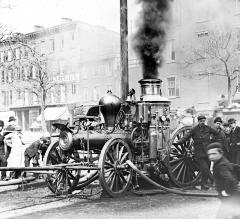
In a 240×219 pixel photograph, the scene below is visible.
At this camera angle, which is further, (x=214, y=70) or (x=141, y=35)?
(x=214, y=70)

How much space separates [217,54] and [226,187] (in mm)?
17744

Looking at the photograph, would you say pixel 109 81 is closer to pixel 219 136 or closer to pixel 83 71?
pixel 83 71

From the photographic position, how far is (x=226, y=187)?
17.0ft

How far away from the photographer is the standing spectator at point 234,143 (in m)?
9.84

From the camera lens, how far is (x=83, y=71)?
33812 mm

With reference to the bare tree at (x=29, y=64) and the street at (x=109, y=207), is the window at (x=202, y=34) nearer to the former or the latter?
the bare tree at (x=29, y=64)

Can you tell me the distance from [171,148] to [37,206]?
9.81ft

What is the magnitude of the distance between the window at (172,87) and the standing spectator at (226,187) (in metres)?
24.4

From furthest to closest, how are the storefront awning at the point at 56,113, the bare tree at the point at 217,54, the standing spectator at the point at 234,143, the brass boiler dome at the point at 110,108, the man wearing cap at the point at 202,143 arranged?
the storefront awning at the point at 56,113 < the bare tree at the point at 217,54 < the standing spectator at the point at 234,143 < the man wearing cap at the point at 202,143 < the brass boiler dome at the point at 110,108

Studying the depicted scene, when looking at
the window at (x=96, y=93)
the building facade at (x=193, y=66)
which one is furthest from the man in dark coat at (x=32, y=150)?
the window at (x=96, y=93)

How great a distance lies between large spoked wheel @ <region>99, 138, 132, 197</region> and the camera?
7461 millimetres

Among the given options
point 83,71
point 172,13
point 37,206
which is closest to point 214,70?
point 83,71

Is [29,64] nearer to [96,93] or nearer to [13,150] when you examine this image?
[96,93]

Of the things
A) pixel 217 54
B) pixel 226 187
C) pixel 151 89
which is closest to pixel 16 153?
pixel 151 89
